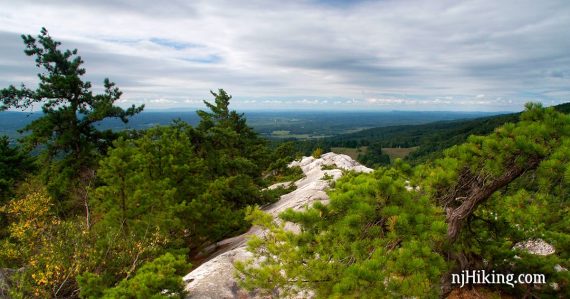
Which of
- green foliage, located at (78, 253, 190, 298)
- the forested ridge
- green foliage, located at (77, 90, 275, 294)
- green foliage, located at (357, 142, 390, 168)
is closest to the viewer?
the forested ridge

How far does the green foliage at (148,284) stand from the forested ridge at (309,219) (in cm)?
4

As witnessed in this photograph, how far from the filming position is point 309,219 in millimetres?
7293

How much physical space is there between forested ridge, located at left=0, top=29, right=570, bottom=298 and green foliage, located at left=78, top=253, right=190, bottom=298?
0.04 m

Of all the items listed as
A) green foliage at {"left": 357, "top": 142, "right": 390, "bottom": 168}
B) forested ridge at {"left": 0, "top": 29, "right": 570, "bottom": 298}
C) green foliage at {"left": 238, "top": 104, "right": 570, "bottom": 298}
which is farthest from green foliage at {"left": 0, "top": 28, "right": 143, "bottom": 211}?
green foliage at {"left": 357, "top": 142, "right": 390, "bottom": 168}

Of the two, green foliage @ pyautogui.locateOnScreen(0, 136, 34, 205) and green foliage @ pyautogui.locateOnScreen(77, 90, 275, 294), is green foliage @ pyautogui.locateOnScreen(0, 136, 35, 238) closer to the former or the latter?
green foliage @ pyautogui.locateOnScreen(0, 136, 34, 205)

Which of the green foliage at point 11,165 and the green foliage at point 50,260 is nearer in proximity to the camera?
the green foliage at point 50,260

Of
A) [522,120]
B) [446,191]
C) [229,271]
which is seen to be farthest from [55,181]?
[522,120]

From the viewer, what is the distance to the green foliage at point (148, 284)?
7965 mm

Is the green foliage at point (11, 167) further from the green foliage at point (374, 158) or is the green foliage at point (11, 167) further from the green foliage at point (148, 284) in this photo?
the green foliage at point (374, 158)

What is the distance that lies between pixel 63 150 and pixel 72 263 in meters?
13.9

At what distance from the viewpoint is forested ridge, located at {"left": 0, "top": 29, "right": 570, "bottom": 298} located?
6457 mm

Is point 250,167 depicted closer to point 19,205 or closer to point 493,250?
point 19,205

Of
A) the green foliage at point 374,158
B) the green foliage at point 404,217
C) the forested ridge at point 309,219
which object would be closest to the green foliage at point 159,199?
the forested ridge at point 309,219

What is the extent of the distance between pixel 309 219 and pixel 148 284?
4413 mm
